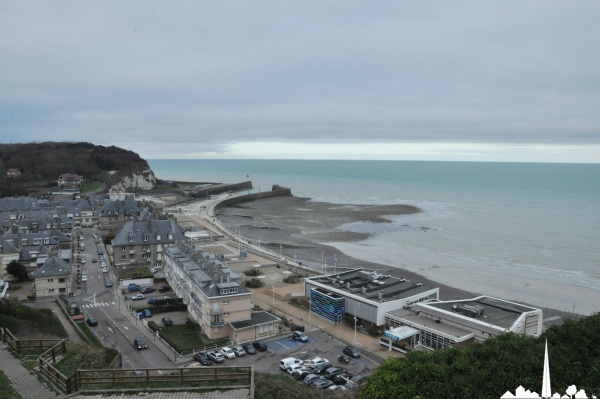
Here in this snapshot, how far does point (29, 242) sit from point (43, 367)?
126 ft

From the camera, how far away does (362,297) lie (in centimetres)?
3145

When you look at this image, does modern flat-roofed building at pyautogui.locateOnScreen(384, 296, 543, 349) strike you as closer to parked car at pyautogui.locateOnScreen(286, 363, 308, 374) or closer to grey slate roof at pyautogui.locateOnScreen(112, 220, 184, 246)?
parked car at pyautogui.locateOnScreen(286, 363, 308, 374)

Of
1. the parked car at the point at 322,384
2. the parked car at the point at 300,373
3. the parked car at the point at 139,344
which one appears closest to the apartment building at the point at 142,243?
the parked car at the point at 139,344

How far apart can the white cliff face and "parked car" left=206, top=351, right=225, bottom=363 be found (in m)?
92.8

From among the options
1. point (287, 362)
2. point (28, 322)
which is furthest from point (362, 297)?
point (28, 322)

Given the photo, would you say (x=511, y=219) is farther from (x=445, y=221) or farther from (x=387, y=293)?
(x=387, y=293)

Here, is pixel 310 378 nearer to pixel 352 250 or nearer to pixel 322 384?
pixel 322 384

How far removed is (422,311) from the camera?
29.6m

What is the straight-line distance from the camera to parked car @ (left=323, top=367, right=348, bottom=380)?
73.7 feet

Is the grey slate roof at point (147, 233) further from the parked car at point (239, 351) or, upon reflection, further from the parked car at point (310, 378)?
the parked car at point (310, 378)

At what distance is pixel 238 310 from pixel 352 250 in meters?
33.2

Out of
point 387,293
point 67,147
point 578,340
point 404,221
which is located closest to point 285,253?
point 387,293

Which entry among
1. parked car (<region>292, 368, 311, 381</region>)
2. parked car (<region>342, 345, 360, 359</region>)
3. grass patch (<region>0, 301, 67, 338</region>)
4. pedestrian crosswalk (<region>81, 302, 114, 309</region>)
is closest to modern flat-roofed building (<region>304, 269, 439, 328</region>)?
parked car (<region>342, 345, 360, 359</region>)

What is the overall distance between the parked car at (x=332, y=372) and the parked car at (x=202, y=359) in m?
6.31
